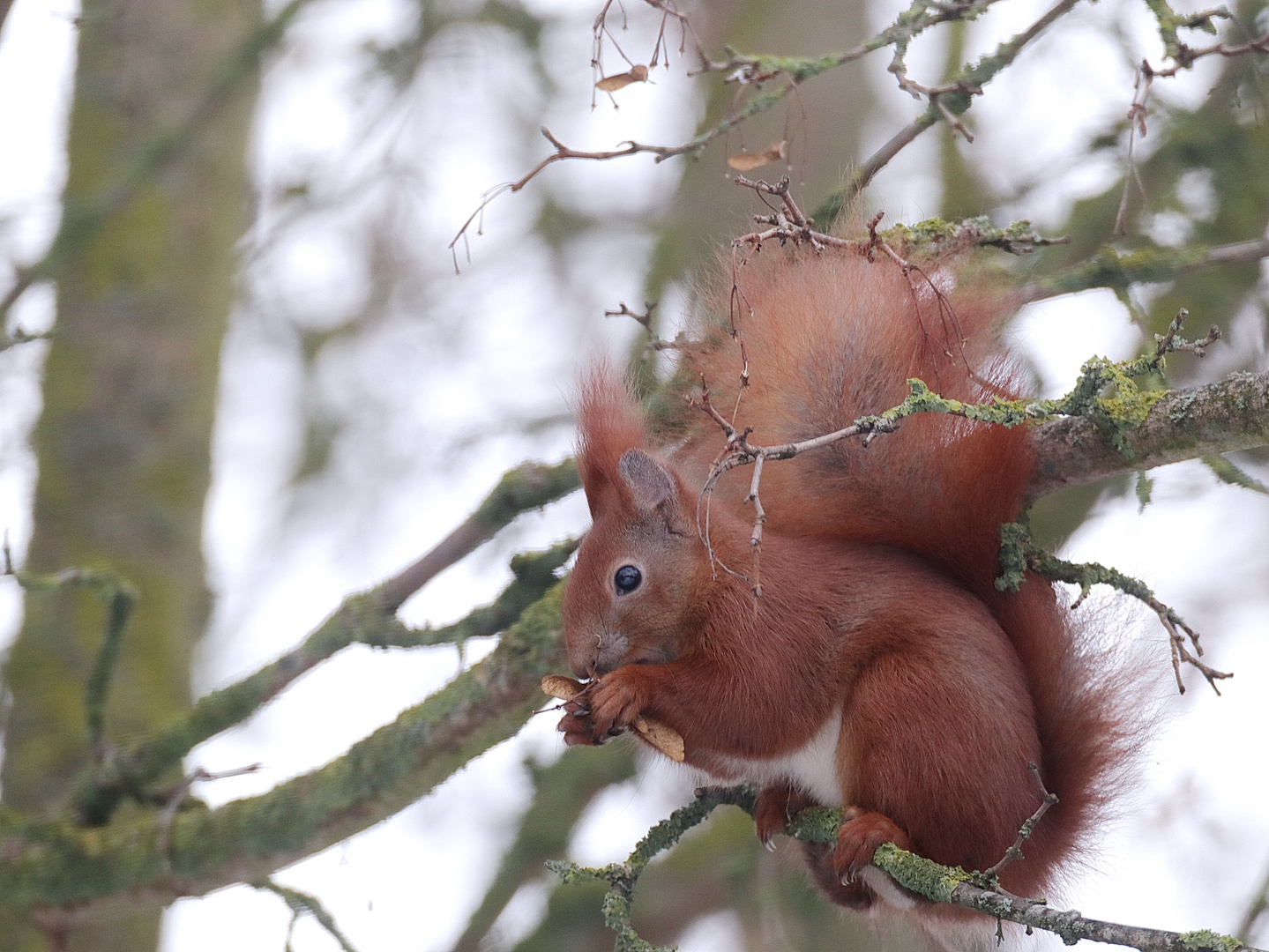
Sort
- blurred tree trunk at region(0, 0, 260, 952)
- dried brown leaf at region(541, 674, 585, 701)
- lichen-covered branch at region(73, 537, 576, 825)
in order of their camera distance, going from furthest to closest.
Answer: blurred tree trunk at region(0, 0, 260, 952)
lichen-covered branch at region(73, 537, 576, 825)
dried brown leaf at region(541, 674, 585, 701)

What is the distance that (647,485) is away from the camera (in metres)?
2.35

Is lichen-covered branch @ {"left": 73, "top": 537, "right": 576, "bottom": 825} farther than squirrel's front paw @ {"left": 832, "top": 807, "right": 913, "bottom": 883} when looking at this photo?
Yes

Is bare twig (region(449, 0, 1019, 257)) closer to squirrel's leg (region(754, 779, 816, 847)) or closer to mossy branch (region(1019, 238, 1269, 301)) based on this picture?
mossy branch (region(1019, 238, 1269, 301))

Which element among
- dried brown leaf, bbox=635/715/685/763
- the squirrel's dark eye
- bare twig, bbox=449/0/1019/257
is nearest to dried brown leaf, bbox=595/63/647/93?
bare twig, bbox=449/0/1019/257

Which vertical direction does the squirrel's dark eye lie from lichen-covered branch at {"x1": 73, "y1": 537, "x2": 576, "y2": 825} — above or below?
below

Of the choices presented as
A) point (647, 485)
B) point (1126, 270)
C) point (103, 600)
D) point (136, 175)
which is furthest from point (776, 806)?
point (136, 175)

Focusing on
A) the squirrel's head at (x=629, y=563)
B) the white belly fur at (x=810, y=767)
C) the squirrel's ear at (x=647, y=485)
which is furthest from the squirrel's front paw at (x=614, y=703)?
the squirrel's ear at (x=647, y=485)

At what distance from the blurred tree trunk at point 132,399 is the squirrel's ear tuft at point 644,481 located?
1759 millimetres

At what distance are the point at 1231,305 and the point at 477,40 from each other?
247cm

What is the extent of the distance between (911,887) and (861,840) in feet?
1.20

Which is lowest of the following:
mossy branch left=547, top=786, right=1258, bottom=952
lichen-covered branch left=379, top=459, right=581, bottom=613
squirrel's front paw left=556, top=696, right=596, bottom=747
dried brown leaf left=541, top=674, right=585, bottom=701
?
mossy branch left=547, top=786, right=1258, bottom=952

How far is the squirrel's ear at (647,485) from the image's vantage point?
91.9 inches

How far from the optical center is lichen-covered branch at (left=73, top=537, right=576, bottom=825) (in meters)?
2.57

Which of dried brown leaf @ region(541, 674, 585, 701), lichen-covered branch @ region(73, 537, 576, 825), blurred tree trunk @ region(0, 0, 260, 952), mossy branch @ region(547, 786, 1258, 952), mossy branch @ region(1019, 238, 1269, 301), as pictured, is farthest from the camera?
blurred tree trunk @ region(0, 0, 260, 952)
